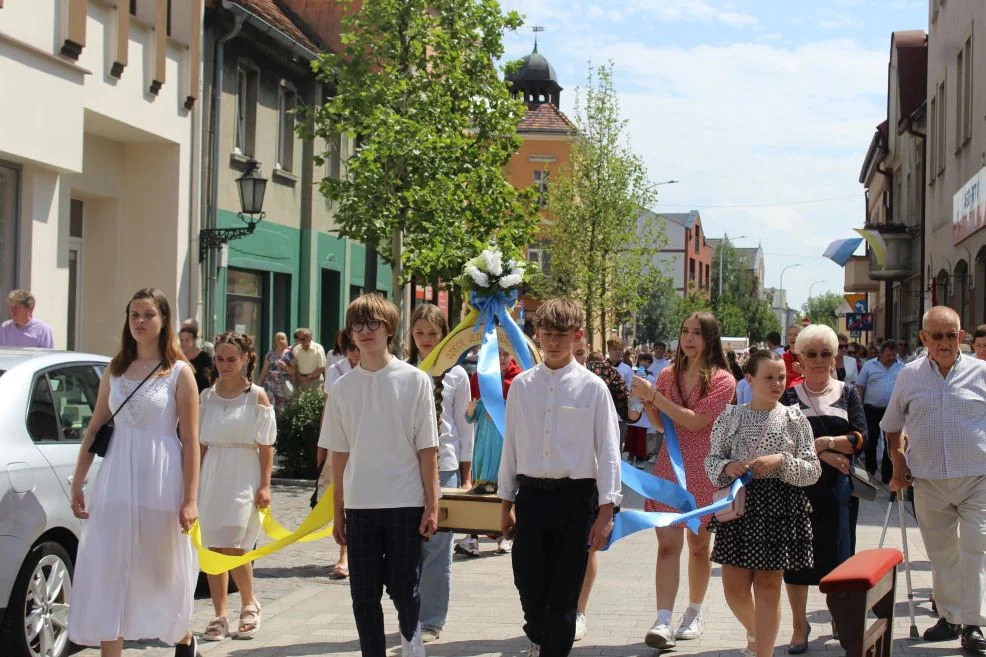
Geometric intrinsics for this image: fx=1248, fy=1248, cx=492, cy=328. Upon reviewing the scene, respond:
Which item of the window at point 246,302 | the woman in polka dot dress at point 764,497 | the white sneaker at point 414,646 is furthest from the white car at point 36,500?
the window at point 246,302

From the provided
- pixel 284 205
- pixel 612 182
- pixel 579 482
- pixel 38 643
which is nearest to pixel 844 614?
pixel 579 482

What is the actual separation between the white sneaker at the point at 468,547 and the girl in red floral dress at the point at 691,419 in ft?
11.3

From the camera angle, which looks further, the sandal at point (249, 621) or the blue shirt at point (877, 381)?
the blue shirt at point (877, 381)

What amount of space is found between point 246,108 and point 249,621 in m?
15.7

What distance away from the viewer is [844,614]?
429 centimetres

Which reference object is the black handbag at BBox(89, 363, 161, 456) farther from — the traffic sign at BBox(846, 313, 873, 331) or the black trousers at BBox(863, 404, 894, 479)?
the traffic sign at BBox(846, 313, 873, 331)

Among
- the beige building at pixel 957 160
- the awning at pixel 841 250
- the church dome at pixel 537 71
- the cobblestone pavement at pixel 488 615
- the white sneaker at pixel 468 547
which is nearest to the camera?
the cobblestone pavement at pixel 488 615

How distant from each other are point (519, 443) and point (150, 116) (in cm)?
1288

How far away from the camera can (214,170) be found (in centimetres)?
1975

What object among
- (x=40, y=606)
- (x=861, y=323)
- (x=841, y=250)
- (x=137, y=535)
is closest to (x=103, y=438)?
(x=137, y=535)

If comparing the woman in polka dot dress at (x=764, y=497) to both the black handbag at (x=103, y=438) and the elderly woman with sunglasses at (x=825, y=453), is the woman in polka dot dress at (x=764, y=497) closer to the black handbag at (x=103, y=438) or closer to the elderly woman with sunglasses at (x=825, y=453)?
the elderly woman with sunglasses at (x=825, y=453)

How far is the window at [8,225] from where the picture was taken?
13.9m

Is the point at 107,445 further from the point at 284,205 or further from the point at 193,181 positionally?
the point at 284,205

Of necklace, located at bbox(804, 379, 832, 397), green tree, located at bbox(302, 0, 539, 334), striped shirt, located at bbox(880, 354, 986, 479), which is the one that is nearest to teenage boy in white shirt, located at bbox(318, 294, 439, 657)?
necklace, located at bbox(804, 379, 832, 397)
